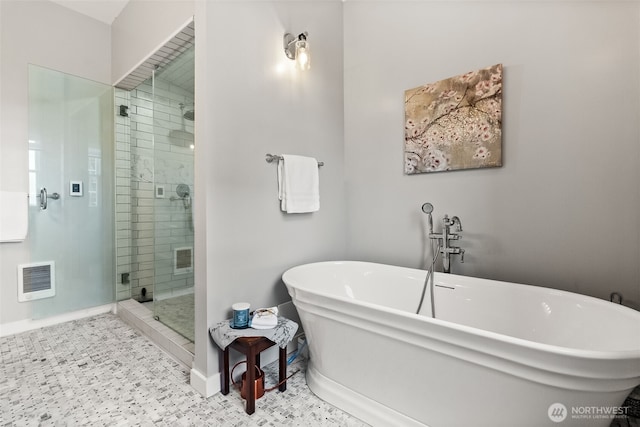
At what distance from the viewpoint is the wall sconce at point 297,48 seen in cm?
203

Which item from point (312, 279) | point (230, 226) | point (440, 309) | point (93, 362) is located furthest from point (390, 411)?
point (93, 362)

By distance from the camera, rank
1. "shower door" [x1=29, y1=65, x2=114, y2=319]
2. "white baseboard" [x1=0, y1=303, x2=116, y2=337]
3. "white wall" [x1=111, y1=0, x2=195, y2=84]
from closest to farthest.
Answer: "white wall" [x1=111, y1=0, x2=195, y2=84]
"white baseboard" [x1=0, y1=303, x2=116, y2=337]
"shower door" [x1=29, y1=65, x2=114, y2=319]

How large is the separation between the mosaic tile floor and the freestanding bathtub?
18cm

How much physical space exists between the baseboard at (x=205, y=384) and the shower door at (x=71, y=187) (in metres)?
1.73

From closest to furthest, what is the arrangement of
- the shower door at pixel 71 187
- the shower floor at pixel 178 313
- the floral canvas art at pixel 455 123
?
the floral canvas art at pixel 455 123
the shower floor at pixel 178 313
the shower door at pixel 71 187

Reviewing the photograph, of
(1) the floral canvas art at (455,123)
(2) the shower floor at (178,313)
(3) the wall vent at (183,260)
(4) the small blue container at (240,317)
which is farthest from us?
(3) the wall vent at (183,260)

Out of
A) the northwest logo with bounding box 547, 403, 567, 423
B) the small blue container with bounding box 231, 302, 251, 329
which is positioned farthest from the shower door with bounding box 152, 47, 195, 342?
the northwest logo with bounding box 547, 403, 567, 423

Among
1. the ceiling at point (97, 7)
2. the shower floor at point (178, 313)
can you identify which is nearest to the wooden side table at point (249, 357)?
the shower floor at point (178, 313)

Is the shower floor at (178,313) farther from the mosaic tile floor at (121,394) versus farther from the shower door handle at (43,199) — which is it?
the shower door handle at (43,199)

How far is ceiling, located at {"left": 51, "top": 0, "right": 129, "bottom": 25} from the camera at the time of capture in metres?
2.50

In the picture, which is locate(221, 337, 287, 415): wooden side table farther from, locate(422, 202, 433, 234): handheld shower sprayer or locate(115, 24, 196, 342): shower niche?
locate(422, 202, 433, 234): handheld shower sprayer

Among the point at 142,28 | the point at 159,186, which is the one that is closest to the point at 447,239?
the point at 159,186

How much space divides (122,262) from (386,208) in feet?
8.31

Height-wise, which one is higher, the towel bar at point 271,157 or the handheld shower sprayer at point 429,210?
the towel bar at point 271,157
